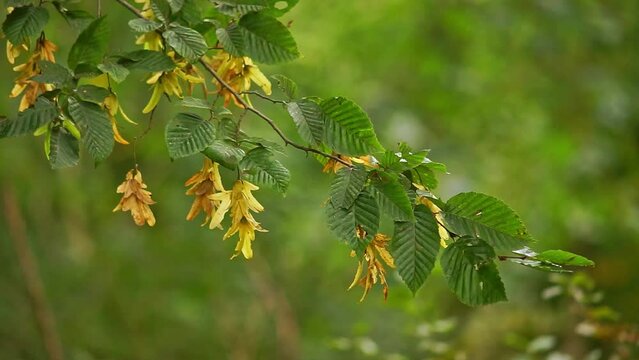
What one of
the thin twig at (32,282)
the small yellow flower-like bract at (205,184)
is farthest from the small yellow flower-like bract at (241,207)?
the thin twig at (32,282)

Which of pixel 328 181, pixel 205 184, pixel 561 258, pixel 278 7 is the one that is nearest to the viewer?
pixel 561 258

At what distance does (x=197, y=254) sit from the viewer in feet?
15.4

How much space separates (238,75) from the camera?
1437 millimetres

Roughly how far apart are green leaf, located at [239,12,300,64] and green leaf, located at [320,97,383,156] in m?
0.10

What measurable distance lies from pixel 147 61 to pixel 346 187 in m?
0.34

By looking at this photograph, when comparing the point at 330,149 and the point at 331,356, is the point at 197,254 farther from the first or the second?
the point at 330,149

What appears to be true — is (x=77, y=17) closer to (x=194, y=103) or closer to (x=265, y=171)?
(x=194, y=103)

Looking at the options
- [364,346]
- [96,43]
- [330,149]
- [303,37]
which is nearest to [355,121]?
[330,149]

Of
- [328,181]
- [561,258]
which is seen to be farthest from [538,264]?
[328,181]

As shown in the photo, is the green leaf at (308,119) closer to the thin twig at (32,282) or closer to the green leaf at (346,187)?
the green leaf at (346,187)

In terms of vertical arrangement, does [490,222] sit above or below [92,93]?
above

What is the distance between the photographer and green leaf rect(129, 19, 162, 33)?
1291 millimetres

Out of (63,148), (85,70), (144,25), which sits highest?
(144,25)

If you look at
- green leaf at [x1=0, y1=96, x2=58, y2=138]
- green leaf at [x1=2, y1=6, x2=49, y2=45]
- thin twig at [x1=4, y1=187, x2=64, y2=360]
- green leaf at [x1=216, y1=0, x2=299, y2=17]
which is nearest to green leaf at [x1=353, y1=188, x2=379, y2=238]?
green leaf at [x1=216, y1=0, x2=299, y2=17]
